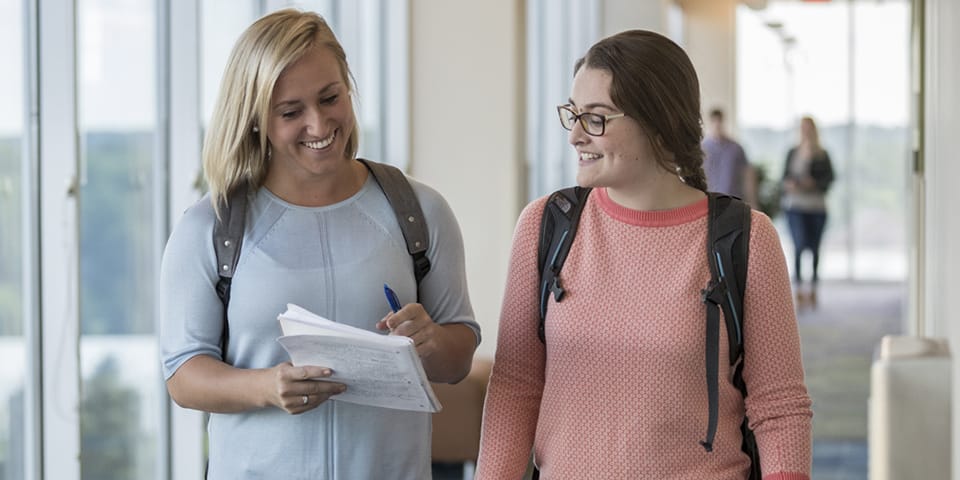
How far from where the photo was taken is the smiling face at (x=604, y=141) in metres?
2.34

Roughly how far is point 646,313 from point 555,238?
0.23 meters

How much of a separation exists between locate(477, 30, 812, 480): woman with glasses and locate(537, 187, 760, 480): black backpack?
0.01m

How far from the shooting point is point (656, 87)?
7.67 feet

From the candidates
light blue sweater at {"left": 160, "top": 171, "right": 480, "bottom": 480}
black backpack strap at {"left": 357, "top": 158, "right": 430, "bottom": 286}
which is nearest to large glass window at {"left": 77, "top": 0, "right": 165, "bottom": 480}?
light blue sweater at {"left": 160, "top": 171, "right": 480, "bottom": 480}

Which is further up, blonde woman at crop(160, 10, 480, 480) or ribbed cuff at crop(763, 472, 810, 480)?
Answer: blonde woman at crop(160, 10, 480, 480)

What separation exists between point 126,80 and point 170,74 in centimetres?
30

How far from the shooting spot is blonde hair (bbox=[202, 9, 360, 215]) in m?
2.36

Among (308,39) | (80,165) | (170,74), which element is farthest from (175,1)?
(308,39)

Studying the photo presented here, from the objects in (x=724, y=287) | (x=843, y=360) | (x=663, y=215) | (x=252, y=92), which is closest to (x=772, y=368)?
(x=724, y=287)

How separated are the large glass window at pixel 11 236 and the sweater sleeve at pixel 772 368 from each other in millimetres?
2365

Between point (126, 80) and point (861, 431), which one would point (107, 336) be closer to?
point (126, 80)

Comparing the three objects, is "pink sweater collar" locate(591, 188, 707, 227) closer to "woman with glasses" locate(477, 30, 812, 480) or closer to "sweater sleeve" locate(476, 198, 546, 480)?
"woman with glasses" locate(477, 30, 812, 480)

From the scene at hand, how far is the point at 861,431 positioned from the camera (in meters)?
8.96

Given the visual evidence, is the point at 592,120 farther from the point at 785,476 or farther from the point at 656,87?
the point at 785,476
